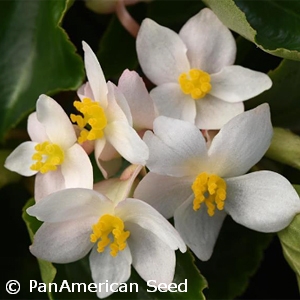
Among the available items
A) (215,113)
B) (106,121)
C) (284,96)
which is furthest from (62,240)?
(284,96)

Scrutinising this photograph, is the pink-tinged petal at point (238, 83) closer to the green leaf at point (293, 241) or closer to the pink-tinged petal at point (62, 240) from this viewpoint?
the green leaf at point (293, 241)

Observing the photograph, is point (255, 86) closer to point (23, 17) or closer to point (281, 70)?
point (281, 70)

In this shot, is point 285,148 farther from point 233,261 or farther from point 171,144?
point 233,261

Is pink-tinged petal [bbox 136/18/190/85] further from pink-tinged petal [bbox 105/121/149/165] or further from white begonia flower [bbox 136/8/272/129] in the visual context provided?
pink-tinged petal [bbox 105/121/149/165]

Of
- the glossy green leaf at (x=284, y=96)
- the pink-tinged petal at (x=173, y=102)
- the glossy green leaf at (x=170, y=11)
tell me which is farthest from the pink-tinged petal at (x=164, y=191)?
the glossy green leaf at (x=170, y=11)

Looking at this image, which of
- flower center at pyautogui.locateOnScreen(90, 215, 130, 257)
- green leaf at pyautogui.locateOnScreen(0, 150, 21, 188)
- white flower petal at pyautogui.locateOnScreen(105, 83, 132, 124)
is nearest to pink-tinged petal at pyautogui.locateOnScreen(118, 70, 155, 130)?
white flower petal at pyautogui.locateOnScreen(105, 83, 132, 124)

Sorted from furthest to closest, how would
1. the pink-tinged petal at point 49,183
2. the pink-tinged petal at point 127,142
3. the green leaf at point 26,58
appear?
1. the green leaf at point 26,58
2. the pink-tinged petal at point 49,183
3. the pink-tinged petal at point 127,142
